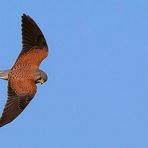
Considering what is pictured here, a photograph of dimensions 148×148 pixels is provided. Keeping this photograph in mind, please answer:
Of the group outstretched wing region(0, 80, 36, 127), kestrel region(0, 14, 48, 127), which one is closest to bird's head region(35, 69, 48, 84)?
kestrel region(0, 14, 48, 127)

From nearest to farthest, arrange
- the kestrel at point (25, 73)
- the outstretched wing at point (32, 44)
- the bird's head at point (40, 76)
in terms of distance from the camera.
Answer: the kestrel at point (25, 73) < the bird's head at point (40, 76) < the outstretched wing at point (32, 44)

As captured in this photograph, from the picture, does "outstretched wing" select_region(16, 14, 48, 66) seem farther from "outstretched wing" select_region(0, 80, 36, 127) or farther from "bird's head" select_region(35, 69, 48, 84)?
"outstretched wing" select_region(0, 80, 36, 127)

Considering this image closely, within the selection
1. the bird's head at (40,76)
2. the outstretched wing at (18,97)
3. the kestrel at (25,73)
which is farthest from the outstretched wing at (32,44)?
the outstretched wing at (18,97)

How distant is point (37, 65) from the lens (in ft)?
60.3

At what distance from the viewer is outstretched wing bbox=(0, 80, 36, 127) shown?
1667 cm

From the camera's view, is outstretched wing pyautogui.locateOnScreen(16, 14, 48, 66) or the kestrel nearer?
the kestrel

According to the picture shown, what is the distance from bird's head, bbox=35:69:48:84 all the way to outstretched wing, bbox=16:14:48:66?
42cm

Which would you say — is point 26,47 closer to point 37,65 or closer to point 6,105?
point 37,65

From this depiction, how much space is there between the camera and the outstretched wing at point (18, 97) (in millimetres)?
16672

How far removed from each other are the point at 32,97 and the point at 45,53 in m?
1.84

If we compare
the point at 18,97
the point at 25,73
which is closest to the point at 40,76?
the point at 25,73

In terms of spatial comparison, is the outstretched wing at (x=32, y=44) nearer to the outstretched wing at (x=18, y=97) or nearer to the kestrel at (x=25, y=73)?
the kestrel at (x=25, y=73)

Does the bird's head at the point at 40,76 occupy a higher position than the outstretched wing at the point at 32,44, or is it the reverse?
the outstretched wing at the point at 32,44

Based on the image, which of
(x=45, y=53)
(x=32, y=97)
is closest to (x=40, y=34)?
(x=45, y=53)
